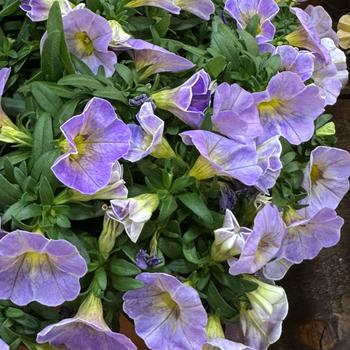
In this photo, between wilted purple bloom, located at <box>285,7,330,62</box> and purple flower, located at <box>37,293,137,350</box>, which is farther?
wilted purple bloom, located at <box>285,7,330,62</box>

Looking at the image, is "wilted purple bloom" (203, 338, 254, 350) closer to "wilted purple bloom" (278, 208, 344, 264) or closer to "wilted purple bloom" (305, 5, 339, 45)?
"wilted purple bloom" (278, 208, 344, 264)

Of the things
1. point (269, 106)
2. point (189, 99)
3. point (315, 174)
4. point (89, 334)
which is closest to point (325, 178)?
point (315, 174)

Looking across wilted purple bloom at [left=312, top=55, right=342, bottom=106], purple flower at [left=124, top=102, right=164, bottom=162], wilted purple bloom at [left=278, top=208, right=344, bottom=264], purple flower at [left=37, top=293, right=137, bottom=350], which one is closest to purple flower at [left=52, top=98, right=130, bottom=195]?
purple flower at [left=124, top=102, right=164, bottom=162]

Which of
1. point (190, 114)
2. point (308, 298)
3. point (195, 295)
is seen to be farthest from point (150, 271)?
point (308, 298)

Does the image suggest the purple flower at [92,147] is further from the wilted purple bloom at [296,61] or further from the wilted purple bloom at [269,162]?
the wilted purple bloom at [296,61]

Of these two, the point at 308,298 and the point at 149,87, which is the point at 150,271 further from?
the point at 308,298

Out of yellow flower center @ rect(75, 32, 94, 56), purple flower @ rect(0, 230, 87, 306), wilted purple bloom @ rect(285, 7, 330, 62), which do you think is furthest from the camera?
wilted purple bloom @ rect(285, 7, 330, 62)
